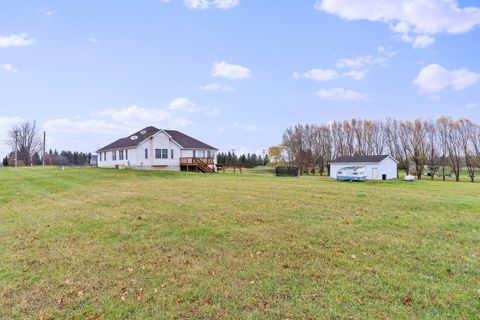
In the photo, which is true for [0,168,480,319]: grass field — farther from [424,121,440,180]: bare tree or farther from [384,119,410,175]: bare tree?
[424,121,440,180]: bare tree

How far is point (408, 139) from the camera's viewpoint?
5216 centimetres

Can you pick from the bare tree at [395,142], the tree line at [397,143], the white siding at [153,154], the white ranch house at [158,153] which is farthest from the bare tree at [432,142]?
the white siding at [153,154]

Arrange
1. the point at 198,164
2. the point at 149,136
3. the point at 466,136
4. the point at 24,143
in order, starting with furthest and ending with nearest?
the point at 24,143 < the point at 466,136 < the point at 198,164 < the point at 149,136

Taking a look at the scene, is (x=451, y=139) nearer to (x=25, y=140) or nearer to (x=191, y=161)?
(x=191, y=161)

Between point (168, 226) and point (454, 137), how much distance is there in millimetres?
57427

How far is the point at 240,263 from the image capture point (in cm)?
498

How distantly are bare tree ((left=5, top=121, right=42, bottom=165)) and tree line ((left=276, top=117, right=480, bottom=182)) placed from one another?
5669cm

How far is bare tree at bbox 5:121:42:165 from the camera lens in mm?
66375

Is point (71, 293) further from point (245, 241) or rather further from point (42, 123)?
point (42, 123)

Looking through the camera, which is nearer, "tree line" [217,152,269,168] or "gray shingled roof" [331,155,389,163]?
"gray shingled roof" [331,155,389,163]

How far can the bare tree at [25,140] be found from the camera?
218 ft

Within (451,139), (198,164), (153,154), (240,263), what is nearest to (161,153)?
(153,154)

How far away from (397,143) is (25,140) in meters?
78.0

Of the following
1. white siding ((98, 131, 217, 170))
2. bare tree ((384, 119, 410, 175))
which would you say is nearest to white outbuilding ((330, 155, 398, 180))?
bare tree ((384, 119, 410, 175))
